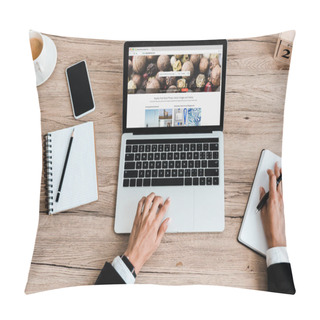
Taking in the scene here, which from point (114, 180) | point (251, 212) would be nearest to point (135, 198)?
point (114, 180)

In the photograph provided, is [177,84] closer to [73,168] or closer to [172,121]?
[172,121]

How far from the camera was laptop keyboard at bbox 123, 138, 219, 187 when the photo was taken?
102 cm

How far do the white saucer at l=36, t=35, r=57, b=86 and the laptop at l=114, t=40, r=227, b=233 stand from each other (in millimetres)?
242

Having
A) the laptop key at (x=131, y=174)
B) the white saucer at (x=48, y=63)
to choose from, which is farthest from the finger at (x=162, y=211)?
the white saucer at (x=48, y=63)

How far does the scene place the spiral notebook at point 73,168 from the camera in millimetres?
1029

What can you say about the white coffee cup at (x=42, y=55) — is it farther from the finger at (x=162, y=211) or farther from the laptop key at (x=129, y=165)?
the finger at (x=162, y=211)

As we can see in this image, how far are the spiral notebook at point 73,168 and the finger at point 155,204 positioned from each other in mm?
160

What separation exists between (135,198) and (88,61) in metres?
0.44

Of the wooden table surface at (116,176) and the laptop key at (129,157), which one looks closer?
the wooden table surface at (116,176)

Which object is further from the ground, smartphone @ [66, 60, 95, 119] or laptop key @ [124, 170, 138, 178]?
smartphone @ [66, 60, 95, 119]

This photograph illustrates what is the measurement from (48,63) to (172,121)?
0.41 m

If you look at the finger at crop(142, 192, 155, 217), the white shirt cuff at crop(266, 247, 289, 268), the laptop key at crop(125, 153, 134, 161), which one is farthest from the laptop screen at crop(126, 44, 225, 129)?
the white shirt cuff at crop(266, 247, 289, 268)

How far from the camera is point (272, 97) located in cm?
109

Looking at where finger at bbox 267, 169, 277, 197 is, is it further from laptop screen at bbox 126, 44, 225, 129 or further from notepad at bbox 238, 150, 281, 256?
laptop screen at bbox 126, 44, 225, 129
